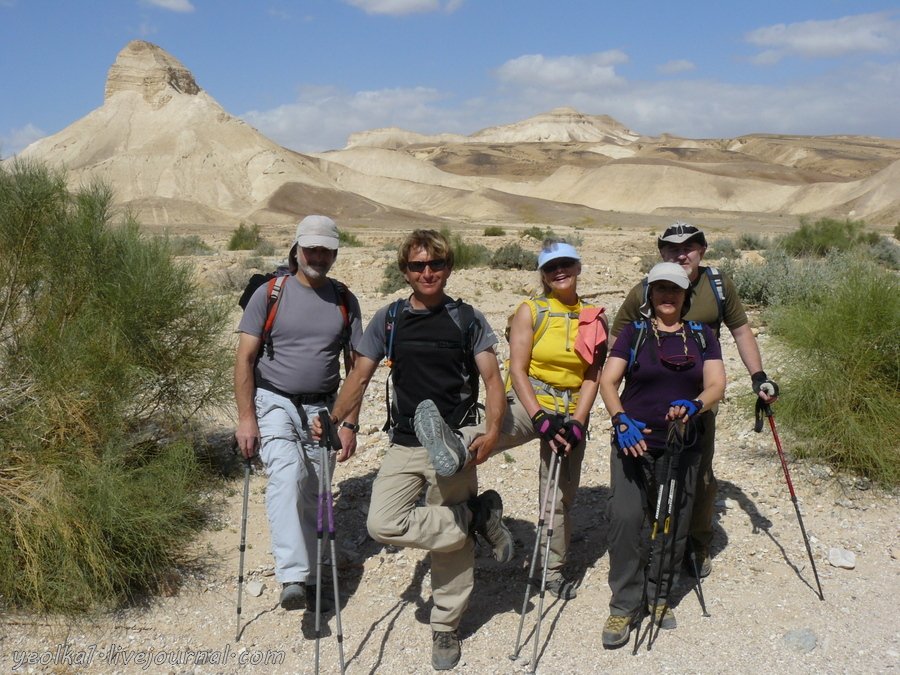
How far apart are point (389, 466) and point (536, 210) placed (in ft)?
193

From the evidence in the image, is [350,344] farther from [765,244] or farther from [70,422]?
[765,244]

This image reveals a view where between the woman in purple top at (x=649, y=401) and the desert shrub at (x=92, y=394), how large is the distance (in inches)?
101

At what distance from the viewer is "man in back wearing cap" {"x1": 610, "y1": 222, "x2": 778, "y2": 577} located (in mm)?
3771

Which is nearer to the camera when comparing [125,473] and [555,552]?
[555,552]

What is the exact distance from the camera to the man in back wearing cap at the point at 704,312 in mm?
3771

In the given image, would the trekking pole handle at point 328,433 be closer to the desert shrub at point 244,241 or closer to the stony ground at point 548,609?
the stony ground at point 548,609

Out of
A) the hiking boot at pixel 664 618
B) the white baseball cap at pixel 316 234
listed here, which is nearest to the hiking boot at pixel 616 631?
the hiking boot at pixel 664 618

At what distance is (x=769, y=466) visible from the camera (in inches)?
212

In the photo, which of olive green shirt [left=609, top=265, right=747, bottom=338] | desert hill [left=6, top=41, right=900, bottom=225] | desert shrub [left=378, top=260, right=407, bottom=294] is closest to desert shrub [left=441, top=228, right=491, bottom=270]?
desert shrub [left=378, top=260, right=407, bottom=294]

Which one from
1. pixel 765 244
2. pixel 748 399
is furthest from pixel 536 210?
pixel 748 399

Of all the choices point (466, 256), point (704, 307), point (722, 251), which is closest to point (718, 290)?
point (704, 307)

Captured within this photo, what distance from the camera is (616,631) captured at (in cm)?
345

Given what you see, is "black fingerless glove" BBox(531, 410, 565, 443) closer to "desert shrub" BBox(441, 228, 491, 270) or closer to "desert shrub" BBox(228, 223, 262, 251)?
"desert shrub" BBox(441, 228, 491, 270)

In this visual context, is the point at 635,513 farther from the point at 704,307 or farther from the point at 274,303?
the point at 274,303
